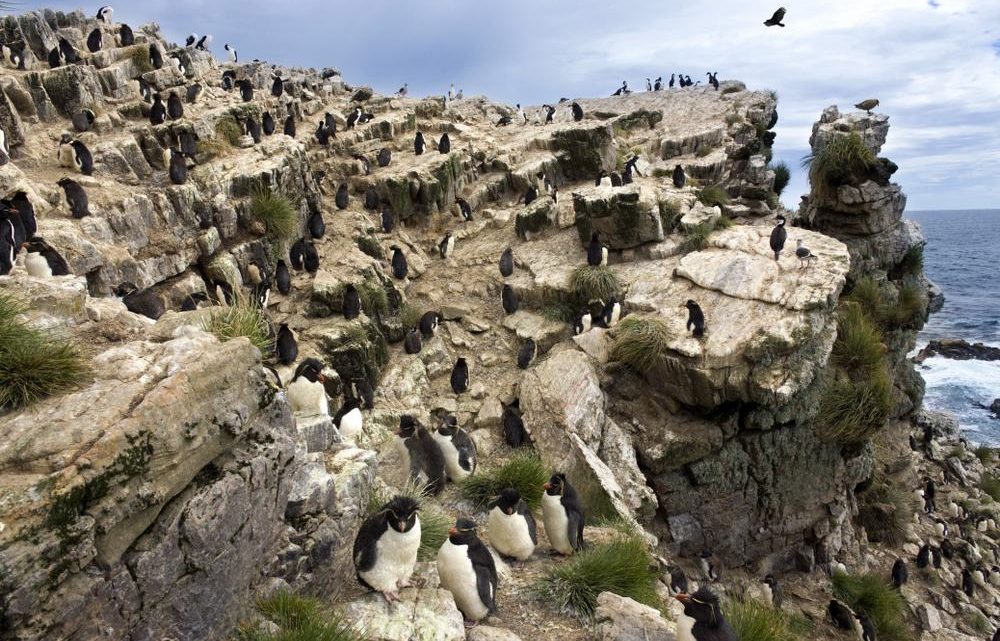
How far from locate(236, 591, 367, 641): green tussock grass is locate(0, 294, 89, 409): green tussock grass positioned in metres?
2.29

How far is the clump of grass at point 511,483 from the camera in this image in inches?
346

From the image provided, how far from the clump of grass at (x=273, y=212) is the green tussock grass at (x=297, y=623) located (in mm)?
10396

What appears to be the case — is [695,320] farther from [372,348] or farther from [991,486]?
[991,486]

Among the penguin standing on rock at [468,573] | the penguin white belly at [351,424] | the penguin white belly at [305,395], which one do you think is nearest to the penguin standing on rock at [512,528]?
the penguin standing on rock at [468,573]

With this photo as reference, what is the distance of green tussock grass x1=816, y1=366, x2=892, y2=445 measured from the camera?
42.6 feet

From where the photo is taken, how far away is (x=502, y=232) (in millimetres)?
18031

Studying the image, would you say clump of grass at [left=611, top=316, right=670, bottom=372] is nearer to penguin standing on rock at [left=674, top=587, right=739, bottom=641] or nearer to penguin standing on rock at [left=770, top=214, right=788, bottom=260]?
penguin standing on rock at [left=770, top=214, right=788, bottom=260]

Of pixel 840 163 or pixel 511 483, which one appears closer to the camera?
pixel 511 483

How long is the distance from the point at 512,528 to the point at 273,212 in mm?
9937

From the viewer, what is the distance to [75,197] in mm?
10398

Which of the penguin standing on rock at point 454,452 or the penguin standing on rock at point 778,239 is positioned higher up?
the penguin standing on rock at point 778,239

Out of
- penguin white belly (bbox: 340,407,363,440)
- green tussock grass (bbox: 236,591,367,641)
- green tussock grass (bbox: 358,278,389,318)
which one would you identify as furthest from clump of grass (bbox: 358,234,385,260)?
green tussock grass (bbox: 236,591,367,641)

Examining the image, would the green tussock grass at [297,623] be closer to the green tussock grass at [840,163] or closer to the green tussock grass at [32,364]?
the green tussock grass at [32,364]

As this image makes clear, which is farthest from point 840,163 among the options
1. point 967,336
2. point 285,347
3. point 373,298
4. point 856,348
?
Result: point 967,336
